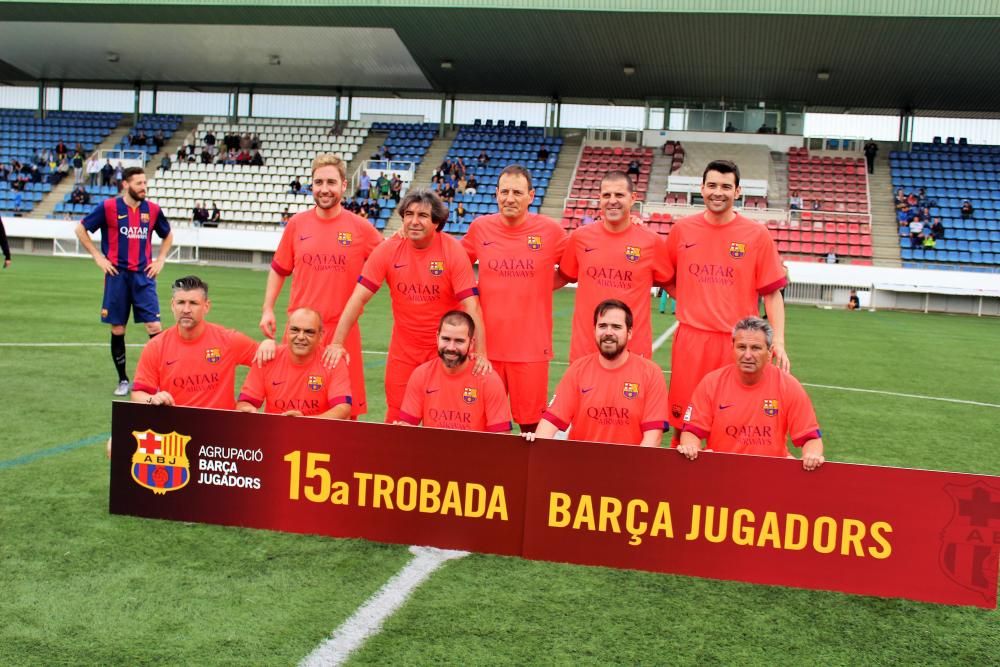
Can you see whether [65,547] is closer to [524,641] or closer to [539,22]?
[524,641]

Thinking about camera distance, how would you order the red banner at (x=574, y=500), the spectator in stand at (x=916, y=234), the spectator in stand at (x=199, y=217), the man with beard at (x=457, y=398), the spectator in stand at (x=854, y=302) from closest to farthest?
1. the red banner at (x=574, y=500)
2. the man with beard at (x=457, y=398)
3. the spectator in stand at (x=854, y=302)
4. the spectator in stand at (x=916, y=234)
5. the spectator in stand at (x=199, y=217)

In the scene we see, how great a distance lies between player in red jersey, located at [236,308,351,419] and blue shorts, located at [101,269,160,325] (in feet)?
10.7

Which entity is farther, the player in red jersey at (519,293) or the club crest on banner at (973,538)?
the player in red jersey at (519,293)

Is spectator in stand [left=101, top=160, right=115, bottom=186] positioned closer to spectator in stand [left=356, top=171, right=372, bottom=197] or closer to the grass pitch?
spectator in stand [left=356, top=171, right=372, bottom=197]

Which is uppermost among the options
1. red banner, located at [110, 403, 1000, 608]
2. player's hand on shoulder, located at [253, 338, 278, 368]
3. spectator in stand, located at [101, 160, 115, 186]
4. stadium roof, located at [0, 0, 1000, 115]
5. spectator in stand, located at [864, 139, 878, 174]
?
stadium roof, located at [0, 0, 1000, 115]

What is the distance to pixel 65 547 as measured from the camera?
400 cm

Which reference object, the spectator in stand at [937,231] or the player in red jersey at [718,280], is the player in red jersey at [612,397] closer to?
the player in red jersey at [718,280]

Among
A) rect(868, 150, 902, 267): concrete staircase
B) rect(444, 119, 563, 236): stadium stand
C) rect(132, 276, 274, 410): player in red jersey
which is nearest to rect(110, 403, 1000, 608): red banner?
rect(132, 276, 274, 410): player in red jersey

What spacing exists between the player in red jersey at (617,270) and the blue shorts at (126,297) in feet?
13.9

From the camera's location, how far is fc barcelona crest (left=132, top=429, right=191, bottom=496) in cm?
438

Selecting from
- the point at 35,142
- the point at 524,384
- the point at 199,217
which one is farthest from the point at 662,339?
the point at 35,142

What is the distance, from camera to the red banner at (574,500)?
150 inches

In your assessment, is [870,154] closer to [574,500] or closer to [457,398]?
[457,398]

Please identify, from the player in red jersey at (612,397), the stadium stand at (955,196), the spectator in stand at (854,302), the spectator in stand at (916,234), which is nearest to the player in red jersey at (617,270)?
the player in red jersey at (612,397)
